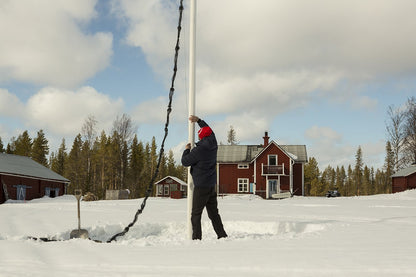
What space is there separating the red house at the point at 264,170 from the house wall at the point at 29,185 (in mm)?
17742

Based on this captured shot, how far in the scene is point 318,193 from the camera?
94.2 metres

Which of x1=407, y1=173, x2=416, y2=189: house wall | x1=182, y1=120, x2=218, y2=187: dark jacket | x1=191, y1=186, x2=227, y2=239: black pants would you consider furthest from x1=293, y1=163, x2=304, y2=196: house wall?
x1=182, y1=120, x2=218, y2=187: dark jacket

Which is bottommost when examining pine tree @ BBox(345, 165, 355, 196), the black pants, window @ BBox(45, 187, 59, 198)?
pine tree @ BBox(345, 165, 355, 196)

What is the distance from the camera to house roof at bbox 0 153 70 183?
2952 cm

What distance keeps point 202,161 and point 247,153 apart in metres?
35.4

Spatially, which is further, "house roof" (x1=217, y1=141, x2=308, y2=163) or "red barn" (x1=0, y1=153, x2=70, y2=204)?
"house roof" (x1=217, y1=141, x2=308, y2=163)

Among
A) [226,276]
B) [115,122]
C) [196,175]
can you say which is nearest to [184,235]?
[196,175]

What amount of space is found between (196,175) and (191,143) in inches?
24.7

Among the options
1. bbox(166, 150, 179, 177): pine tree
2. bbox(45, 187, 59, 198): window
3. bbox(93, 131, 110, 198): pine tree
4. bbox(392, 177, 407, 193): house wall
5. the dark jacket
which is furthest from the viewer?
bbox(166, 150, 179, 177): pine tree

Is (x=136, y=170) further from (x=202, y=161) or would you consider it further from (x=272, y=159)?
(x=202, y=161)

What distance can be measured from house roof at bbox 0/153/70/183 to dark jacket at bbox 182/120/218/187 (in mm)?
26908

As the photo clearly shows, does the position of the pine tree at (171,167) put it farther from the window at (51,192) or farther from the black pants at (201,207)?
the black pants at (201,207)

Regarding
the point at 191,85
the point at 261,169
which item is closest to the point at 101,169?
the point at 261,169

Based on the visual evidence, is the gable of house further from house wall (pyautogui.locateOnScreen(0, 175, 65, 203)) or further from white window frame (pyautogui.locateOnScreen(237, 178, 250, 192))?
house wall (pyautogui.locateOnScreen(0, 175, 65, 203))
